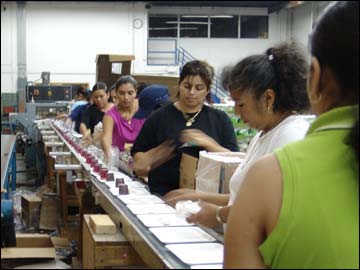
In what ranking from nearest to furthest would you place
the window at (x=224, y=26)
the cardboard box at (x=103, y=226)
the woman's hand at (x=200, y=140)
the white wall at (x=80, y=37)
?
the cardboard box at (x=103, y=226), the woman's hand at (x=200, y=140), the white wall at (x=80, y=37), the window at (x=224, y=26)

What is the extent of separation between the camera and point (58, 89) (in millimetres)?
7969

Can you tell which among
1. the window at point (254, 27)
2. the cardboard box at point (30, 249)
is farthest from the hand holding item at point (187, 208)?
the window at point (254, 27)

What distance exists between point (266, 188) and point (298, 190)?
0.14 ft

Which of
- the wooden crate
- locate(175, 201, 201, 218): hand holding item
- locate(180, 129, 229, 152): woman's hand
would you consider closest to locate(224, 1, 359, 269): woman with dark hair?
locate(175, 201, 201, 218): hand holding item

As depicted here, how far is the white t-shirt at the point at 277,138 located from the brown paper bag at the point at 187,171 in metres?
0.81

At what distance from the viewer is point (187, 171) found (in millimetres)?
2336

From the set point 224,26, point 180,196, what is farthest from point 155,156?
point 224,26

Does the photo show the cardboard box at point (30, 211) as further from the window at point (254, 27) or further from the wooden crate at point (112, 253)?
the window at point (254, 27)

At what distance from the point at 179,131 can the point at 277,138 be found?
3.57 feet

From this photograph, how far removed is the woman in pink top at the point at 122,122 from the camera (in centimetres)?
343

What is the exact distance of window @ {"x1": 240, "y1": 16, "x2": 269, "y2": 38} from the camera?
563 inches

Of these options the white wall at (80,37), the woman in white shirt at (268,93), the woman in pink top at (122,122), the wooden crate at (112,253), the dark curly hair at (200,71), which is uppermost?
the white wall at (80,37)

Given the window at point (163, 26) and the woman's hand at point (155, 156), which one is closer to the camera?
the woman's hand at point (155, 156)

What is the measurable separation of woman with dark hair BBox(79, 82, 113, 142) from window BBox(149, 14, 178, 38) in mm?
8760
